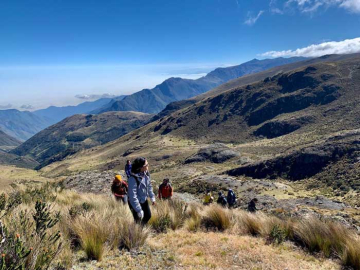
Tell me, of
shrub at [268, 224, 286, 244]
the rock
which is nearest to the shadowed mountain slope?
the rock

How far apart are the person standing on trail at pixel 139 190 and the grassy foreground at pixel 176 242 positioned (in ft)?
1.28

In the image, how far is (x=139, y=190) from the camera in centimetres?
672

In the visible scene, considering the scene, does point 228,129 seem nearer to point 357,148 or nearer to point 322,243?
point 357,148

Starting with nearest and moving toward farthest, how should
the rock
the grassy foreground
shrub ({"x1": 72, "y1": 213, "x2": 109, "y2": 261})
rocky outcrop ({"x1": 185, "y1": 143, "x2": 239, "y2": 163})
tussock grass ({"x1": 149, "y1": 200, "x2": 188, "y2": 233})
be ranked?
the grassy foreground
shrub ({"x1": 72, "y1": 213, "x2": 109, "y2": 261})
tussock grass ({"x1": 149, "y1": 200, "x2": 188, "y2": 233})
the rock
rocky outcrop ({"x1": 185, "y1": 143, "x2": 239, "y2": 163})

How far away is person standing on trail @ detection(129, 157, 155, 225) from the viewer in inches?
252

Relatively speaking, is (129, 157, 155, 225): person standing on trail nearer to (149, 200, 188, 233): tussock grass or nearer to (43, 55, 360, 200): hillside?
(149, 200, 188, 233): tussock grass

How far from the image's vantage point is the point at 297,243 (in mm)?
6812

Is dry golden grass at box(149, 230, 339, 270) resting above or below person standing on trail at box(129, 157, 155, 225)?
below

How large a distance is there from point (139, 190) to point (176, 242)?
1617 millimetres

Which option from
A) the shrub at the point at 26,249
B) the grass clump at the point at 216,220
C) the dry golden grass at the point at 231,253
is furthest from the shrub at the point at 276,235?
the shrub at the point at 26,249

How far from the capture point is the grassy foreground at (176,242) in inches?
Result: 193

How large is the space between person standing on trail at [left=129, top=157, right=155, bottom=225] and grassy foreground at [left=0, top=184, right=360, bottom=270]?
0.39m

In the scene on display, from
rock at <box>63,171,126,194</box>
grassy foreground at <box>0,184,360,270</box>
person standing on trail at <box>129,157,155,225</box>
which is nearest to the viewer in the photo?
grassy foreground at <box>0,184,360,270</box>

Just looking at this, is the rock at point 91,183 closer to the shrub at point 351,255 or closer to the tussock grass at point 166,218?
the tussock grass at point 166,218
